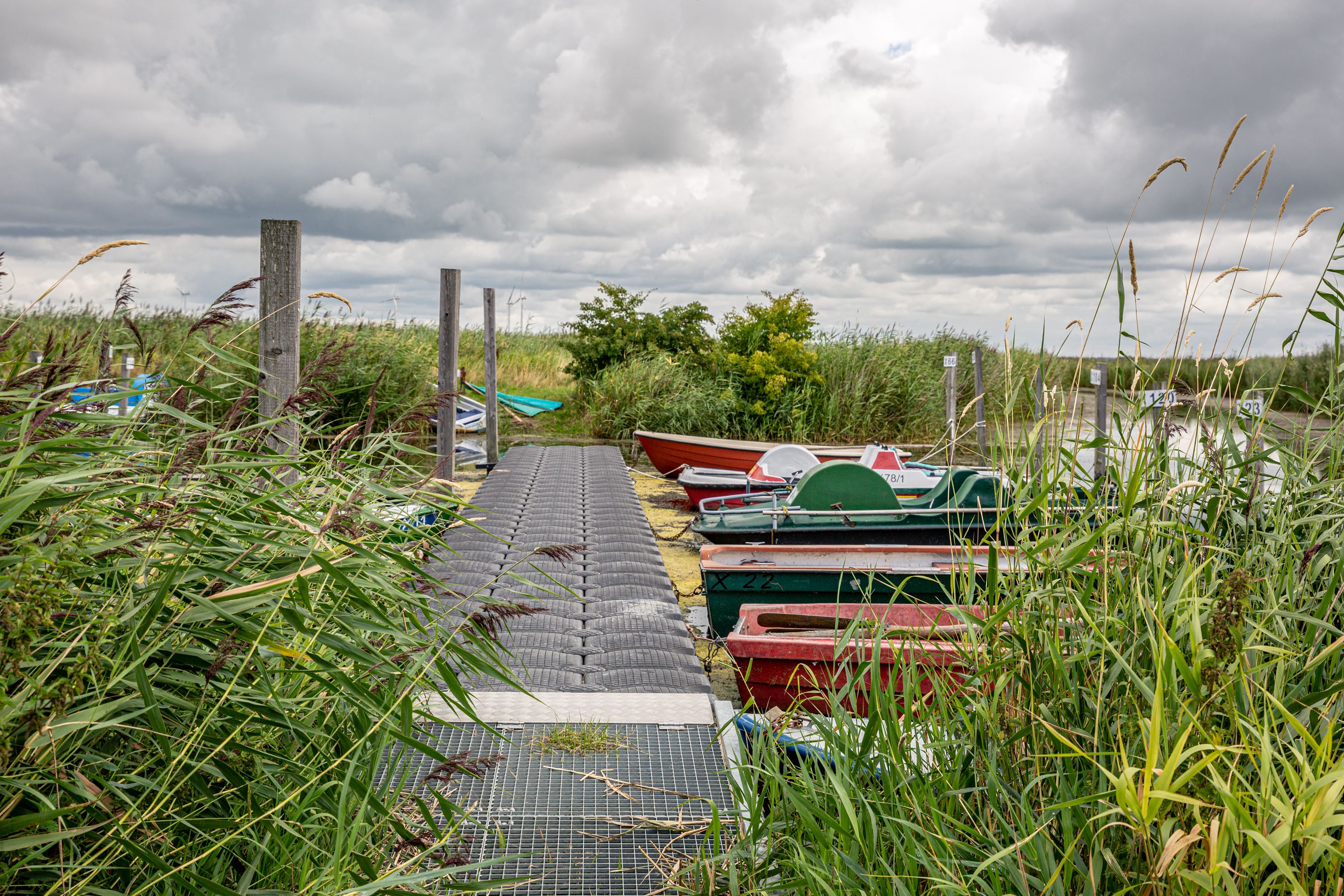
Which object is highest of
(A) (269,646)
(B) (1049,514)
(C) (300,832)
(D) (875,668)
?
(B) (1049,514)

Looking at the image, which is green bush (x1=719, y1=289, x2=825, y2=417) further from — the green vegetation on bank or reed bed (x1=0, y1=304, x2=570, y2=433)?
reed bed (x1=0, y1=304, x2=570, y2=433)

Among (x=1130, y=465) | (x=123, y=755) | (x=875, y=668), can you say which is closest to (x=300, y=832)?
(x=123, y=755)

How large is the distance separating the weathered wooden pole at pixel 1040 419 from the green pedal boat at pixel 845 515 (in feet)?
13.8

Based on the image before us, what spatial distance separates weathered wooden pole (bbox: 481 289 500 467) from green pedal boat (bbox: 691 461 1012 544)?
5.11 metres

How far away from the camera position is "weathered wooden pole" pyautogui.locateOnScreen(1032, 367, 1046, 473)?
1.98 m

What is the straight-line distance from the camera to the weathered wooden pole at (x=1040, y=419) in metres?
1.98

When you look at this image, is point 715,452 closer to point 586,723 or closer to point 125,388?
point 586,723

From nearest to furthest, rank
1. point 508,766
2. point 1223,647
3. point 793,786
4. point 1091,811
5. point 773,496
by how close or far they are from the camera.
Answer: point 1223,647 → point 1091,811 → point 793,786 → point 508,766 → point 773,496

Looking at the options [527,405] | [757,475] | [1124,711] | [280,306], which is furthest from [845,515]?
[527,405]

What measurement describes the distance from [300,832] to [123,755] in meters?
0.39

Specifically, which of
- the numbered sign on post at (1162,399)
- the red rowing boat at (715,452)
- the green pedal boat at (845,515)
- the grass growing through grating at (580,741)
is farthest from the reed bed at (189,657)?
the red rowing boat at (715,452)

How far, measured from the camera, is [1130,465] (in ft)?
6.47

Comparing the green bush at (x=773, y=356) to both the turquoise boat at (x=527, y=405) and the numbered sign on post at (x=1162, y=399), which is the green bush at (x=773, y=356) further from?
the numbered sign on post at (x=1162, y=399)

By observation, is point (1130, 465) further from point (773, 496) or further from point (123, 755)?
point (773, 496)
